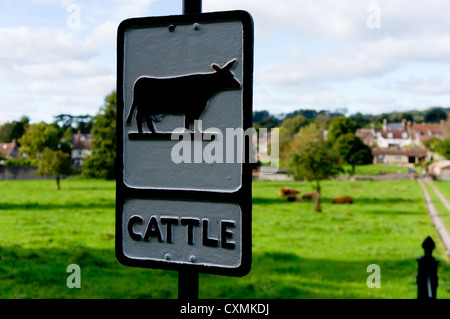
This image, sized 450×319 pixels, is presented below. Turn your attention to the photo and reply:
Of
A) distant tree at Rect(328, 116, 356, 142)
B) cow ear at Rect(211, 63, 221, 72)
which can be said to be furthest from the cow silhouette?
distant tree at Rect(328, 116, 356, 142)

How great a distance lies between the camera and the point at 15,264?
44.5 ft

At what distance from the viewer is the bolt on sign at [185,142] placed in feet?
4.98

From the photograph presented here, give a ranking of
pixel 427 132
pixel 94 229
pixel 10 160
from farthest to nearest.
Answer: pixel 427 132, pixel 10 160, pixel 94 229

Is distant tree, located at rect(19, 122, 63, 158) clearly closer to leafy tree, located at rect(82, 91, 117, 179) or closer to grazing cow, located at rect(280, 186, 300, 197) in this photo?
leafy tree, located at rect(82, 91, 117, 179)

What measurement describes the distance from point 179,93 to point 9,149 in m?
36.2

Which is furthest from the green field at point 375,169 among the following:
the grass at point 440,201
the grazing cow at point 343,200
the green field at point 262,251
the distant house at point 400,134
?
the grazing cow at point 343,200

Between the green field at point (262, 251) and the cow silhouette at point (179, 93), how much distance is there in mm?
9407

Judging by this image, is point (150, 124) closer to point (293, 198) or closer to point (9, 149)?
point (293, 198)

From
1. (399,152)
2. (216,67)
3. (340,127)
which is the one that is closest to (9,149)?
(340,127)

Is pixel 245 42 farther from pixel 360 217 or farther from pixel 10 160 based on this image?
pixel 10 160

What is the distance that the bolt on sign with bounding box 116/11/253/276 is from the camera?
4.98ft

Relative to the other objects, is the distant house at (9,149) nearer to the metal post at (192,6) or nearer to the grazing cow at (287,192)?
the grazing cow at (287,192)
